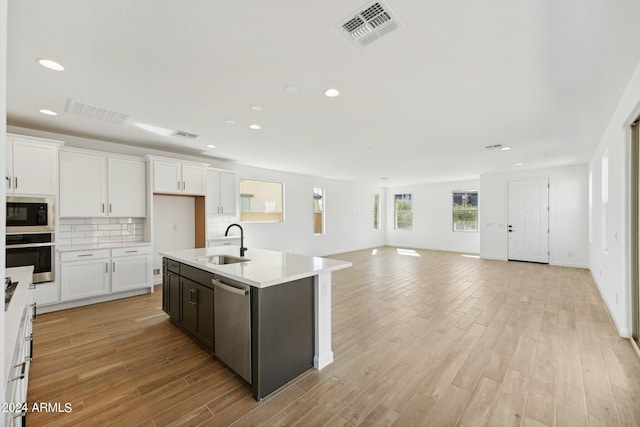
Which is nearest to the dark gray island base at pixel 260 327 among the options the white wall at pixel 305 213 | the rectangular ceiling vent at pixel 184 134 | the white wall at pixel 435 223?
the rectangular ceiling vent at pixel 184 134

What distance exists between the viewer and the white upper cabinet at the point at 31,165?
3473 mm

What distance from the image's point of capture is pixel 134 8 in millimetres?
1630

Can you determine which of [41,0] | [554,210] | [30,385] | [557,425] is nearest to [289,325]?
[557,425]

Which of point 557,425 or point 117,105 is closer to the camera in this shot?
point 557,425

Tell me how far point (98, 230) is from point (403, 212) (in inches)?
376

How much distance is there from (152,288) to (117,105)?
10.1ft

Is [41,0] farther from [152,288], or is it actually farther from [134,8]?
[152,288]

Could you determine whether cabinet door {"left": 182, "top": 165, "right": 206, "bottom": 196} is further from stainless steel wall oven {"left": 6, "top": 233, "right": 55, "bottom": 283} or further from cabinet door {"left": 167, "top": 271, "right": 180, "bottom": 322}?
cabinet door {"left": 167, "top": 271, "right": 180, "bottom": 322}

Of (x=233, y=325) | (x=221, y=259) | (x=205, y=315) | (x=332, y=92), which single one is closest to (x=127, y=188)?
(x=221, y=259)

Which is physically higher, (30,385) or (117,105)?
(117,105)

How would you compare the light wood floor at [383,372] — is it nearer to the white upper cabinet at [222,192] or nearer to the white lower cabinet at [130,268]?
the white lower cabinet at [130,268]

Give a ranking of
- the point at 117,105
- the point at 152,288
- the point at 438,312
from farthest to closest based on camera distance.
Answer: the point at 152,288
the point at 438,312
the point at 117,105

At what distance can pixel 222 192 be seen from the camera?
5.79m

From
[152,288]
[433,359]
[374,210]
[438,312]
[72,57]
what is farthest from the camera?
[374,210]
